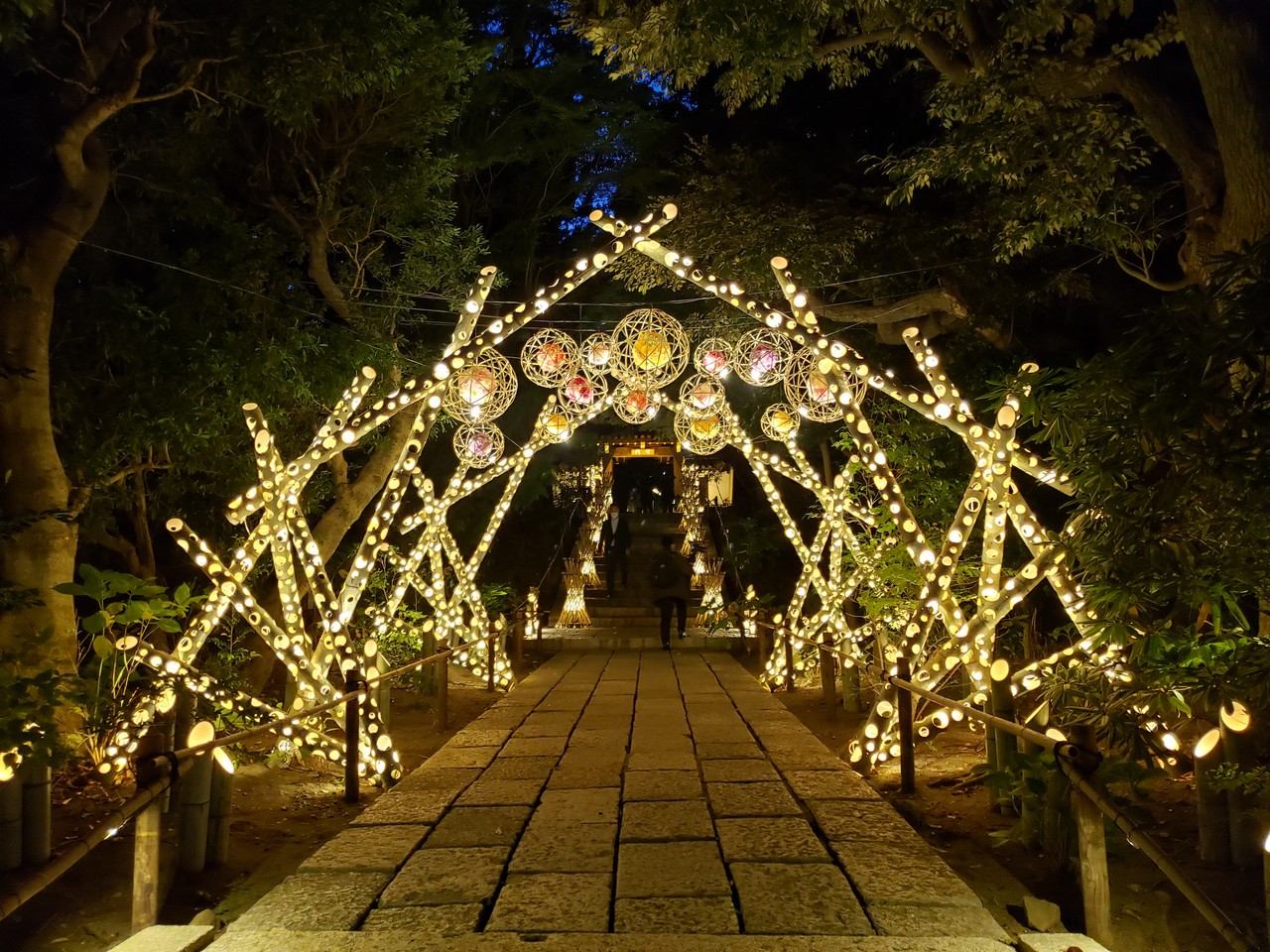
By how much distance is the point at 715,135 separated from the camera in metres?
14.3

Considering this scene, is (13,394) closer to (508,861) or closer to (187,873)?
(187,873)

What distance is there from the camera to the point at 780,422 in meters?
9.57

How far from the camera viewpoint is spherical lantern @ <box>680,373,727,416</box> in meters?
9.79

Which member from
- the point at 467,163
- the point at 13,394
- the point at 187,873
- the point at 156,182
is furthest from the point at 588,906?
the point at 467,163

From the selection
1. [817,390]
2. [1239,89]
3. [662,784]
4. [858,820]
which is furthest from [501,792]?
[1239,89]

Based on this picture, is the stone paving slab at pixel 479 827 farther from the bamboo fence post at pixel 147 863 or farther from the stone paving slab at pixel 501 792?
the bamboo fence post at pixel 147 863

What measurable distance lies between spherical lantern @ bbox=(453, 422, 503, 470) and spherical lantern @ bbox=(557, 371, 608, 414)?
929mm

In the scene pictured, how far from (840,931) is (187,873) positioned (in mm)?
3263

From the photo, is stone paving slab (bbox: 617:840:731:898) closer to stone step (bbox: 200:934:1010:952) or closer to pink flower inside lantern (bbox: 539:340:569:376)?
stone step (bbox: 200:934:1010:952)

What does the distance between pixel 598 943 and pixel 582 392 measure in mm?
7057

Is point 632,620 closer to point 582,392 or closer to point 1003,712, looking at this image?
point 582,392

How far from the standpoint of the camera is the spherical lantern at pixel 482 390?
8.52 m

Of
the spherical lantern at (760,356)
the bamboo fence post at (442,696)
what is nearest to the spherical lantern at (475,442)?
the bamboo fence post at (442,696)

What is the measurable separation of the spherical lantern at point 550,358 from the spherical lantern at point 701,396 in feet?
4.65
